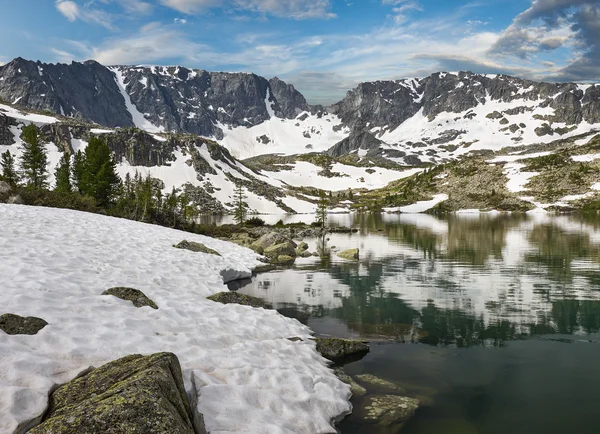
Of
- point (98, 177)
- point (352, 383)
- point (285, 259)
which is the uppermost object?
point (98, 177)

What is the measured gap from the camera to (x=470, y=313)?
72.4 feet

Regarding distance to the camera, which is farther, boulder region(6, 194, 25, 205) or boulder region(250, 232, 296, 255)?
boulder region(250, 232, 296, 255)

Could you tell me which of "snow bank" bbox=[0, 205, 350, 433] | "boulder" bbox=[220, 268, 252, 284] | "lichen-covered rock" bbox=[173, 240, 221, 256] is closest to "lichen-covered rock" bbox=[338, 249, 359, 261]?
"boulder" bbox=[220, 268, 252, 284]

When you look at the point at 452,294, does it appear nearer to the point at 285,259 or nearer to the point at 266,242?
the point at 285,259

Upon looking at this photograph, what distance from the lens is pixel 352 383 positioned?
12.9 metres

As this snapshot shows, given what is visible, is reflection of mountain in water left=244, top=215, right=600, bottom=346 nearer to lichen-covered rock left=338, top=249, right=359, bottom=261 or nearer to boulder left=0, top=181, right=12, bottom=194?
lichen-covered rock left=338, top=249, right=359, bottom=261

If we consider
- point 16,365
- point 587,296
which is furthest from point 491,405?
point 587,296

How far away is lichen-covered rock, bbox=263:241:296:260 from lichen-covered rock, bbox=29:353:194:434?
36.7m

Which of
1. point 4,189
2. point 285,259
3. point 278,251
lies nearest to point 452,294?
point 285,259

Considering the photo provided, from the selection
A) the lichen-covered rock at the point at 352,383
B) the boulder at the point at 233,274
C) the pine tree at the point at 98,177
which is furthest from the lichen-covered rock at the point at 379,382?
the pine tree at the point at 98,177

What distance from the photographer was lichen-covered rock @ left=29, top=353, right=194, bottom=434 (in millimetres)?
5941

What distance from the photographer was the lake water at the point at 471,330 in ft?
37.8

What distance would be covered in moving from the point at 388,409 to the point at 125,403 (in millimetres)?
7864

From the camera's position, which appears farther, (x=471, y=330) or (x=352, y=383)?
(x=471, y=330)
